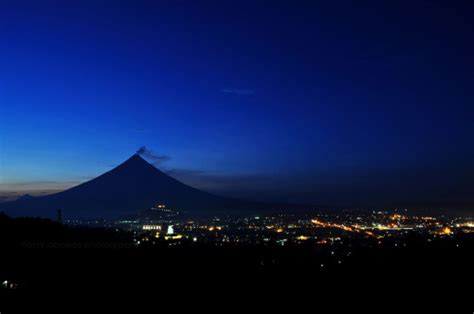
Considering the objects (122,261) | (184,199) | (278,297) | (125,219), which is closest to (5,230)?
(122,261)

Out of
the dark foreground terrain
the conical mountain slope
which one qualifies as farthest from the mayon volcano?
the dark foreground terrain

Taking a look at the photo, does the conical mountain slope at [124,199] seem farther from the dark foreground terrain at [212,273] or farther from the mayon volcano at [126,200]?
the dark foreground terrain at [212,273]

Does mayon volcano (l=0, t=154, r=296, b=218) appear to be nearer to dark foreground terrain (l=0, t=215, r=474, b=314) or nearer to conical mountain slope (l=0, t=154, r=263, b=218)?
conical mountain slope (l=0, t=154, r=263, b=218)

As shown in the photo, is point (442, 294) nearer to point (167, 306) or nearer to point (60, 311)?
point (167, 306)

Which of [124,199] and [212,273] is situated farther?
[124,199]

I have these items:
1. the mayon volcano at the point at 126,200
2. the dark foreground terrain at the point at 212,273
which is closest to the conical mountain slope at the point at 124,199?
the mayon volcano at the point at 126,200

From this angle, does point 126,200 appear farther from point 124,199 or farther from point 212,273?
point 212,273

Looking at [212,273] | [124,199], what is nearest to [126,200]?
[124,199]
